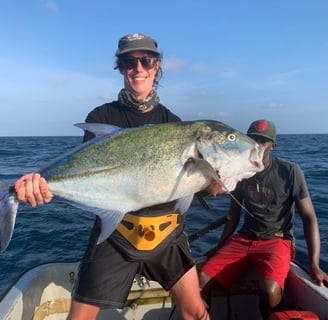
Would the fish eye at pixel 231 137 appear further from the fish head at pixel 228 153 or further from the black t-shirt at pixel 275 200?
the black t-shirt at pixel 275 200

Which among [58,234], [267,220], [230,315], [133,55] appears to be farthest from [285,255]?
[58,234]

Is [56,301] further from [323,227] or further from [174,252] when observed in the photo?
[323,227]

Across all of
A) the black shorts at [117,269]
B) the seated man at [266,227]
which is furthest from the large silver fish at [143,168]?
the seated man at [266,227]

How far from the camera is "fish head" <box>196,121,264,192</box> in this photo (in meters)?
2.85

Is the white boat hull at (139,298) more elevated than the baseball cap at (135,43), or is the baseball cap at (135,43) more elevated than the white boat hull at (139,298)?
the baseball cap at (135,43)

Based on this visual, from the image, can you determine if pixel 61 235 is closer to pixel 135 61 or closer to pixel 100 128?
pixel 100 128

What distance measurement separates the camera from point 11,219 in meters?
2.75

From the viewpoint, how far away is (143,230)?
308 cm

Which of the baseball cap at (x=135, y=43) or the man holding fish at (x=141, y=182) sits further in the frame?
the baseball cap at (x=135, y=43)

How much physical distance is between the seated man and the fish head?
1.53 metres

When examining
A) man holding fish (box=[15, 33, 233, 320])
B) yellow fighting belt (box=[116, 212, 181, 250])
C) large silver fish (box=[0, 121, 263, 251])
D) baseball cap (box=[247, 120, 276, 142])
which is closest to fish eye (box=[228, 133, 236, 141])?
large silver fish (box=[0, 121, 263, 251])

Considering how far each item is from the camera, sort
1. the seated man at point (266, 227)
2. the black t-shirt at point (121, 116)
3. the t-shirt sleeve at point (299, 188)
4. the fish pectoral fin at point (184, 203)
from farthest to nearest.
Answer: the t-shirt sleeve at point (299, 188) < the seated man at point (266, 227) < the black t-shirt at point (121, 116) < the fish pectoral fin at point (184, 203)

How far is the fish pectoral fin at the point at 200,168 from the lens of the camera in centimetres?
267

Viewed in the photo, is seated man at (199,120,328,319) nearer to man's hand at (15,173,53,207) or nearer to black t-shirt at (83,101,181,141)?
black t-shirt at (83,101,181,141)
